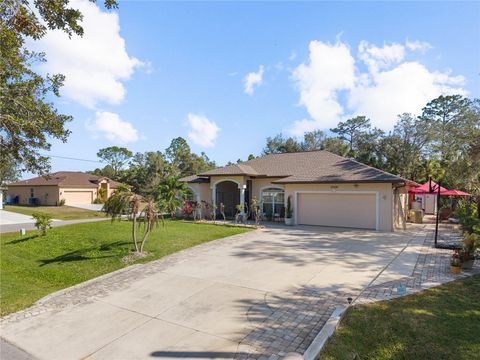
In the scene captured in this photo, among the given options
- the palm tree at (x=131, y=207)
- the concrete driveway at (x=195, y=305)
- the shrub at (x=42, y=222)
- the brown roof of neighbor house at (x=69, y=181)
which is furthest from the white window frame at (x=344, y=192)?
the brown roof of neighbor house at (x=69, y=181)

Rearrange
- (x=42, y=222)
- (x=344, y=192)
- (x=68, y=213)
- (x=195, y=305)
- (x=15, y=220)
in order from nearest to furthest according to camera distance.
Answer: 1. (x=195, y=305)
2. (x=42, y=222)
3. (x=344, y=192)
4. (x=15, y=220)
5. (x=68, y=213)

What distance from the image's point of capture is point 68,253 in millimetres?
12586

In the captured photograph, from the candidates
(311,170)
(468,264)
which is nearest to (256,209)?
(311,170)

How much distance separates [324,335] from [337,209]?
13996mm

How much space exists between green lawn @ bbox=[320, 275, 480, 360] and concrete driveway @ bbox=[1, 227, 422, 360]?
0.66m

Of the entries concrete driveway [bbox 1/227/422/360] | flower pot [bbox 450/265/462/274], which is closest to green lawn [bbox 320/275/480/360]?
concrete driveway [bbox 1/227/422/360]

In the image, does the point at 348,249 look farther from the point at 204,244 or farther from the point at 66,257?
the point at 66,257

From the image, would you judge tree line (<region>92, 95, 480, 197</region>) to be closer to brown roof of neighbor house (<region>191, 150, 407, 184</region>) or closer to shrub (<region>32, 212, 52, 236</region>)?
brown roof of neighbor house (<region>191, 150, 407, 184</region>)

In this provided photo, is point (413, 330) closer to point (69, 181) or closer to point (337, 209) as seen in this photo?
point (337, 209)

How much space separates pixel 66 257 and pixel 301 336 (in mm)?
10475

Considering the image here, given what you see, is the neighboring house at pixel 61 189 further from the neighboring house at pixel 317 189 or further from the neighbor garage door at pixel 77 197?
the neighboring house at pixel 317 189

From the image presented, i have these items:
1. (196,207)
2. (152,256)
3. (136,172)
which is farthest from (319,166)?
(136,172)

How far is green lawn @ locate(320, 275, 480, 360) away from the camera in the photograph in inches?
173

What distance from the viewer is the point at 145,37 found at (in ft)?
37.4
